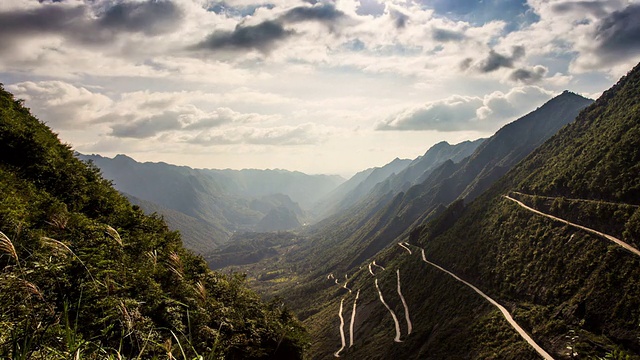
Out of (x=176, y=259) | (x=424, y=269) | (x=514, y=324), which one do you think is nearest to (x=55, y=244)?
(x=176, y=259)

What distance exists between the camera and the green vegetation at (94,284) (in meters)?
5.90

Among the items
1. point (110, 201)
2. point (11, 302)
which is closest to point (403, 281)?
point (110, 201)

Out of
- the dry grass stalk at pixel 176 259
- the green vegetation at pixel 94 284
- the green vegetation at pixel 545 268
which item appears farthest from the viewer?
the green vegetation at pixel 545 268

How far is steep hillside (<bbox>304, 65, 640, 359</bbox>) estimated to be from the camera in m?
44.6

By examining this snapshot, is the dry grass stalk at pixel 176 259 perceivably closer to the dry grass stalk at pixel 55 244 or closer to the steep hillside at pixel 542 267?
the dry grass stalk at pixel 55 244

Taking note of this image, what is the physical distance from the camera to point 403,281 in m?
105

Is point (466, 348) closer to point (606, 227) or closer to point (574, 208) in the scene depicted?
point (606, 227)

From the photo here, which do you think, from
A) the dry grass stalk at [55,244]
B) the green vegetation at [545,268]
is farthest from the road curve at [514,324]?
the dry grass stalk at [55,244]

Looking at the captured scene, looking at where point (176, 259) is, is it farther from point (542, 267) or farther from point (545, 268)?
point (542, 267)

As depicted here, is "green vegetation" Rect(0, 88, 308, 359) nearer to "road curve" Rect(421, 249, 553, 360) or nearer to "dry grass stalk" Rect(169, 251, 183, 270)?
"dry grass stalk" Rect(169, 251, 183, 270)

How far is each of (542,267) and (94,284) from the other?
7200 cm

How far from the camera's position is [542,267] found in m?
59.9

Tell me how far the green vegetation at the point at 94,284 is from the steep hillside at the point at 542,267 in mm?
13815

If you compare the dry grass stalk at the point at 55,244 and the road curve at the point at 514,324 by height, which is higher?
the dry grass stalk at the point at 55,244
